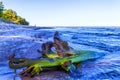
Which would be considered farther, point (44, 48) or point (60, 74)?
point (44, 48)

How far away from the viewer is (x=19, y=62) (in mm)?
6445

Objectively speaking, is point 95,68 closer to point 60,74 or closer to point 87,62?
point 87,62

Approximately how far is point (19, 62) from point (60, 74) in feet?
3.06

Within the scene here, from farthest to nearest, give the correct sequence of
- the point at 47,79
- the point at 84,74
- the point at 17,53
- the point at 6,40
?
the point at 6,40, the point at 17,53, the point at 84,74, the point at 47,79

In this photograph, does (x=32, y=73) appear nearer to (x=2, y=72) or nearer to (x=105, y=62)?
(x=2, y=72)

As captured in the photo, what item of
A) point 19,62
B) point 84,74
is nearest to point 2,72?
point 19,62

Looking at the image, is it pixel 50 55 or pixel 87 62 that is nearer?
pixel 50 55

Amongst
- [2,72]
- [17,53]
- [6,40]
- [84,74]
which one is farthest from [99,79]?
[6,40]

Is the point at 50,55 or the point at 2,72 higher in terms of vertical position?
the point at 50,55

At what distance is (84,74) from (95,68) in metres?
0.69

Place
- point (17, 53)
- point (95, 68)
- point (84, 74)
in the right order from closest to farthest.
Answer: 1. point (84, 74)
2. point (95, 68)
3. point (17, 53)

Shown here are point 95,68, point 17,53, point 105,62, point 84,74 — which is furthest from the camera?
point 17,53

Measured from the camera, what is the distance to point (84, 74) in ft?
21.9

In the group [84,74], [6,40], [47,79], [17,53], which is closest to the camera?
[47,79]
